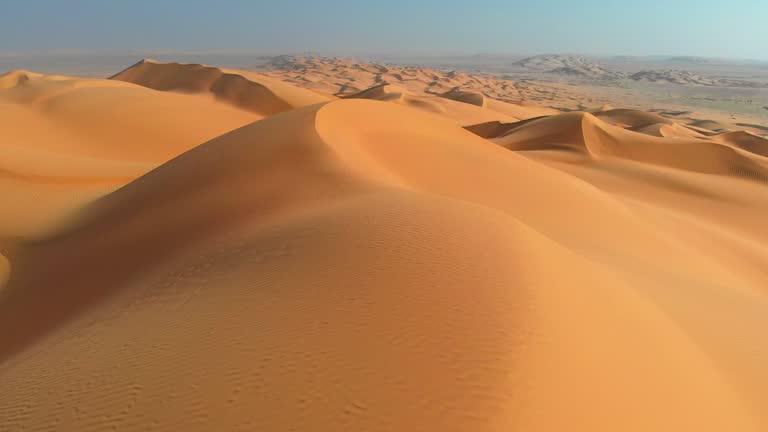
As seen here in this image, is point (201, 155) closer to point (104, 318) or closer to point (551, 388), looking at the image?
point (104, 318)

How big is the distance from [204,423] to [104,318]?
202cm

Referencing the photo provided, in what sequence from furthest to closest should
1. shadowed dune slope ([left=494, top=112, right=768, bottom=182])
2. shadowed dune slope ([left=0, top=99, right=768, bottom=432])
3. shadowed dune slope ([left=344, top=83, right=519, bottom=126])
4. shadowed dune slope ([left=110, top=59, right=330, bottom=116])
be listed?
shadowed dune slope ([left=344, top=83, right=519, bottom=126]), shadowed dune slope ([left=110, top=59, right=330, bottom=116]), shadowed dune slope ([left=494, top=112, right=768, bottom=182]), shadowed dune slope ([left=0, top=99, right=768, bottom=432])

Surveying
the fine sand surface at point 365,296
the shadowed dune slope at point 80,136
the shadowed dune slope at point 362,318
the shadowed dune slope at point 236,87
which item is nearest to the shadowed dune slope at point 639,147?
the fine sand surface at point 365,296

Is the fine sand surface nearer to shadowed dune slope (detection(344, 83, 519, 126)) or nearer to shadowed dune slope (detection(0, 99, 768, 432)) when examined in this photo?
shadowed dune slope (detection(0, 99, 768, 432))

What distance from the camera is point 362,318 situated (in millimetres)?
2818

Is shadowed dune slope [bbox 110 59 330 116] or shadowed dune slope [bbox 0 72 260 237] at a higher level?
shadowed dune slope [bbox 110 59 330 116]

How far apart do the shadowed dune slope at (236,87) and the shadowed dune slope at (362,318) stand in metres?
16.9

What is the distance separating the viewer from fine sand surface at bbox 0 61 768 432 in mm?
2328

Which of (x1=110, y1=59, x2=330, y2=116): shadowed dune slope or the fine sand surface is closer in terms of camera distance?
the fine sand surface

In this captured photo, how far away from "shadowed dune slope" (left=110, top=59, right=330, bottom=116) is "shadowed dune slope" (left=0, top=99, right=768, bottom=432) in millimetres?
16918

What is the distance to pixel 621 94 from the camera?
53188 millimetres

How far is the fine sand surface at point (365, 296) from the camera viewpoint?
91.7 inches

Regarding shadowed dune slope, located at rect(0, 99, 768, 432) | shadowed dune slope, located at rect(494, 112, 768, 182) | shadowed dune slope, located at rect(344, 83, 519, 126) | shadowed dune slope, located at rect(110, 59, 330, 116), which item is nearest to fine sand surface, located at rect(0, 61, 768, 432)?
shadowed dune slope, located at rect(0, 99, 768, 432)

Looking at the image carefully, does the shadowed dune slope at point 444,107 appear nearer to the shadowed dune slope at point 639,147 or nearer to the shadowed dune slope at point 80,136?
the shadowed dune slope at point 639,147
